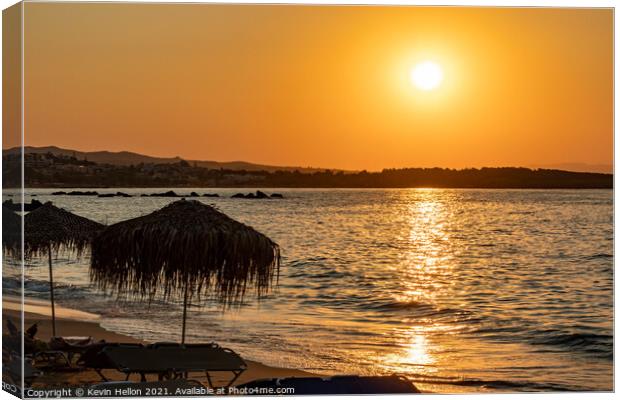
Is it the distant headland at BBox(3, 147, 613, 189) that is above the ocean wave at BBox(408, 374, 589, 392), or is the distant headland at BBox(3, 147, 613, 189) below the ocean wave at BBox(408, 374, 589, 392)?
above

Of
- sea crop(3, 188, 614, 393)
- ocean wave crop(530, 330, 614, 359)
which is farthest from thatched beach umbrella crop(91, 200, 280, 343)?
ocean wave crop(530, 330, 614, 359)

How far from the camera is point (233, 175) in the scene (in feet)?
40.3

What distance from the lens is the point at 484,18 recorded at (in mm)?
12031

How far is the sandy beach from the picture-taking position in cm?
1159

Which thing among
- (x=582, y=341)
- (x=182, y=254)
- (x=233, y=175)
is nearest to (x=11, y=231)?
(x=182, y=254)

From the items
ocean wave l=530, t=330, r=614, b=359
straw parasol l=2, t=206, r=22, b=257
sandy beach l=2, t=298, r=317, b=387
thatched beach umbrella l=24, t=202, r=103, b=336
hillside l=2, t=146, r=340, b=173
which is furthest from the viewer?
ocean wave l=530, t=330, r=614, b=359

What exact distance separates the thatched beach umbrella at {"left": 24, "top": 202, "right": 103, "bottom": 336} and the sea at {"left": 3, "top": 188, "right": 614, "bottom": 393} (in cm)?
10

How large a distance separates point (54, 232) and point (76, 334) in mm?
959

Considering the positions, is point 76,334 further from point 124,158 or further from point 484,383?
point 484,383

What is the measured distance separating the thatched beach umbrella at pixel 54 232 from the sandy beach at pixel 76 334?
Answer: 137 mm

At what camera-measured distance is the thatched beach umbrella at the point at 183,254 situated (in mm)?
11477

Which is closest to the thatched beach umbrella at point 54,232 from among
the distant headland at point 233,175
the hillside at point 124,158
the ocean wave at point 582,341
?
the distant headland at point 233,175

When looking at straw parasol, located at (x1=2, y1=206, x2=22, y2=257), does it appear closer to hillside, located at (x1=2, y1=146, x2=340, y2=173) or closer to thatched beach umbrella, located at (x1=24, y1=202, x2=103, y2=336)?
thatched beach umbrella, located at (x1=24, y1=202, x2=103, y2=336)

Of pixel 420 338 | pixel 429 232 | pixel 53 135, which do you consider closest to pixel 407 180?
pixel 429 232
